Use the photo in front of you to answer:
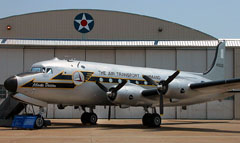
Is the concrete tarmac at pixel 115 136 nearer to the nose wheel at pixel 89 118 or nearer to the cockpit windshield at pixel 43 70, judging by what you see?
the cockpit windshield at pixel 43 70

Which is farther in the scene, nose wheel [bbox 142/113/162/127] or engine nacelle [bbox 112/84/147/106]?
nose wheel [bbox 142/113/162/127]

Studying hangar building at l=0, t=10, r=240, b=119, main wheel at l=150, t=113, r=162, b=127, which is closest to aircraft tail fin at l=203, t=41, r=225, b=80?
hangar building at l=0, t=10, r=240, b=119

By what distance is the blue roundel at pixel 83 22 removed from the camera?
31705 mm

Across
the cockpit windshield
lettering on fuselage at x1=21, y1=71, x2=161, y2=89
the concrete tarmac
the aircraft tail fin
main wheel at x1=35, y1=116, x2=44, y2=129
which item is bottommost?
the concrete tarmac

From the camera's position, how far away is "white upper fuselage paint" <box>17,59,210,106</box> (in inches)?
646

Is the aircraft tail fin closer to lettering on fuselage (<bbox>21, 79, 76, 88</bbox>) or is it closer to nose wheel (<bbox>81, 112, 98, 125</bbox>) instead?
nose wheel (<bbox>81, 112, 98, 125</bbox>)

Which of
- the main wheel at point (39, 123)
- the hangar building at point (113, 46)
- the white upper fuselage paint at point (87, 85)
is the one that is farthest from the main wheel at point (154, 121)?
the hangar building at point (113, 46)

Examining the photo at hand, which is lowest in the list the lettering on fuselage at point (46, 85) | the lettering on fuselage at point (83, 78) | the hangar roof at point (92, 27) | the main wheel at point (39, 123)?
the main wheel at point (39, 123)

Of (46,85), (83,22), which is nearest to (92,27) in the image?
(83,22)

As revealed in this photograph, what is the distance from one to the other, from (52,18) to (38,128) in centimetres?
1783

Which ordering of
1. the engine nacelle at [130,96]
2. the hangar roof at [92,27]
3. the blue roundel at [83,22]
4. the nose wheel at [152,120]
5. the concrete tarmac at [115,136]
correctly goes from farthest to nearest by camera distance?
1. the blue roundel at [83,22]
2. the hangar roof at [92,27]
3. the nose wheel at [152,120]
4. the engine nacelle at [130,96]
5. the concrete tarmac at [115,136]

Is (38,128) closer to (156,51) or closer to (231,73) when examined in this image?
(156,51)

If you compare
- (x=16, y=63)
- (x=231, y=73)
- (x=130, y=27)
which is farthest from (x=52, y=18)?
(x=231, y=73)

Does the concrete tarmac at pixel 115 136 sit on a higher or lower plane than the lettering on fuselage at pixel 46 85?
lower
